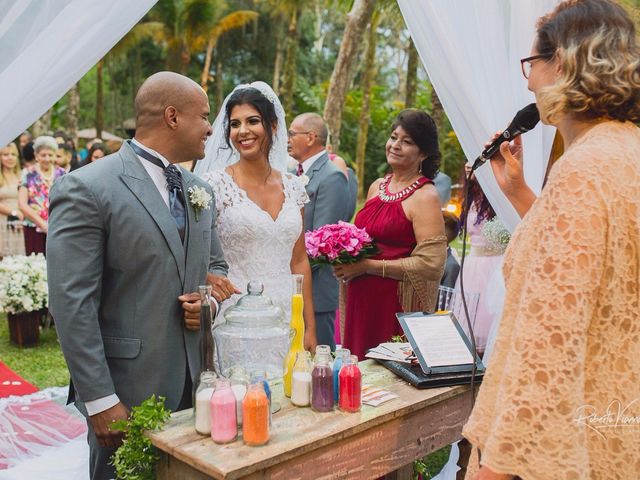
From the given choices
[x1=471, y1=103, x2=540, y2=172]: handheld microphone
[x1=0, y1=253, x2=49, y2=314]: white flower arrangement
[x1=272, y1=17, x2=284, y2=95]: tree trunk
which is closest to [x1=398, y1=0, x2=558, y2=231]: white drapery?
[x1=471, y1=103, x2=540, y2=172]: handheld microphone

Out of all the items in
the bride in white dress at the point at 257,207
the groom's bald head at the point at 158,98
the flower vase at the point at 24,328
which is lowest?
the flower vase at the point at 24,328

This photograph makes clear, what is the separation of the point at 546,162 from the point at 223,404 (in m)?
2.14

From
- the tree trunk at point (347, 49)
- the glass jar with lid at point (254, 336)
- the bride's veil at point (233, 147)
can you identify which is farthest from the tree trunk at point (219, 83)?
the glass jar with lid at point (254, 336)

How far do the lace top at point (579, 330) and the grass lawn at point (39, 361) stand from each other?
16.8ft

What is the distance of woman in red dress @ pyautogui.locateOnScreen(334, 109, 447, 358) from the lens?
3949 mm

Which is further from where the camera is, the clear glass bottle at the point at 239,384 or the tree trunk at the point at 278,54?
the tree trunk at the point at 278,54

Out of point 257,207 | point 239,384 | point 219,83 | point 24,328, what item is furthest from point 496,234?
point 219,83

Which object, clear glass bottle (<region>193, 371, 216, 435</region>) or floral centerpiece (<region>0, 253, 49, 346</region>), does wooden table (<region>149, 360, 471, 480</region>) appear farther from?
floral centerpiece (<region>0, 253, 49, 346</region>)

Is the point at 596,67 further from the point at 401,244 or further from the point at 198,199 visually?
the point at 401,244

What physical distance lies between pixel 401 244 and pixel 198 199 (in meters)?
1.80

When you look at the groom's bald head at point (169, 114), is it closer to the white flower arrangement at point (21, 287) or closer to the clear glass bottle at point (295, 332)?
the clear glass bottle at point (295, 332)

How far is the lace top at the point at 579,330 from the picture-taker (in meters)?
1.46

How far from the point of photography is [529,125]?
7.59 ft

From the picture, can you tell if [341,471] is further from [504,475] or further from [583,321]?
[583,321]
